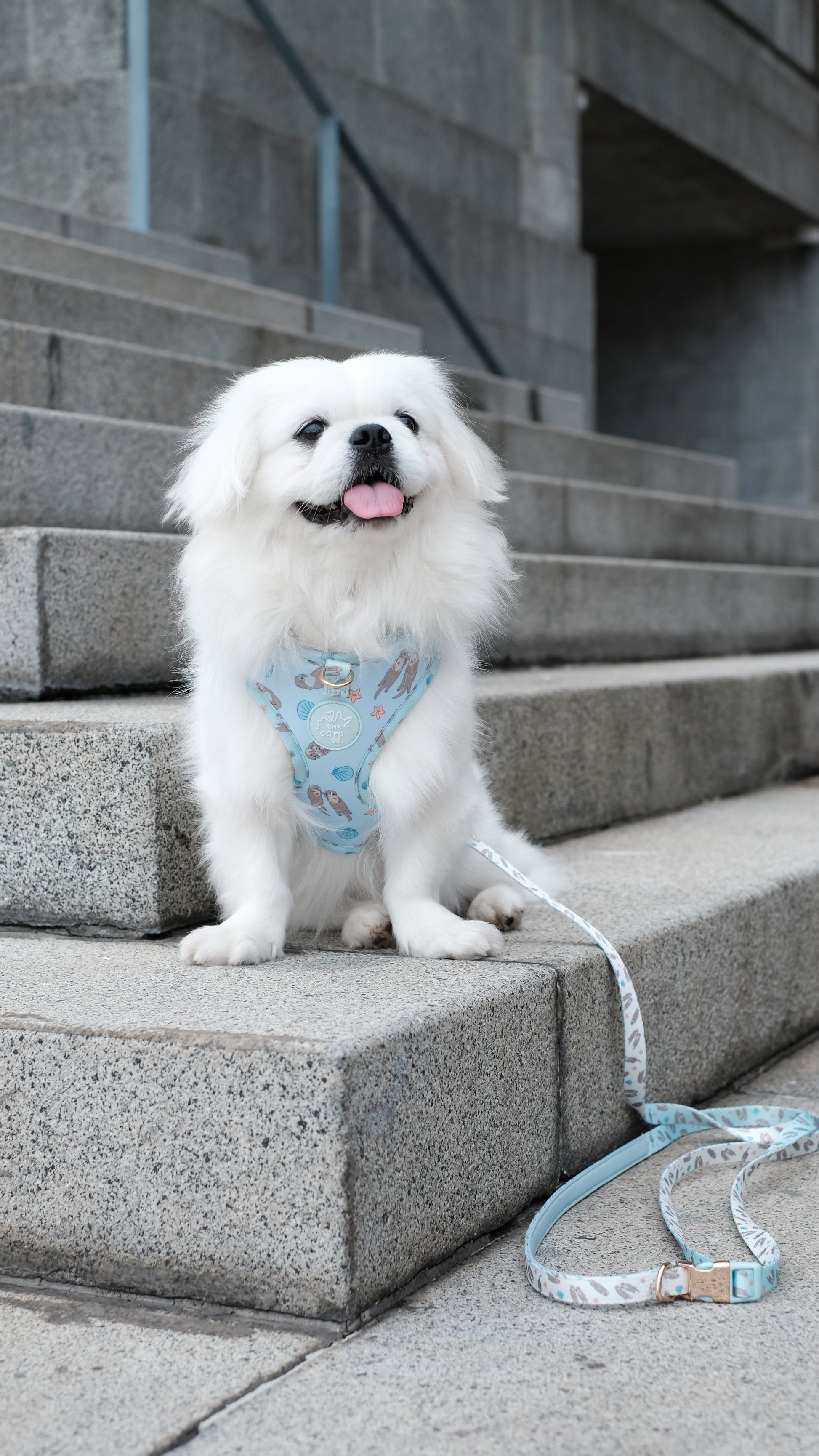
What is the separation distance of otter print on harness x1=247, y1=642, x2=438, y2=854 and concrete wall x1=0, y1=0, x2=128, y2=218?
211 inches

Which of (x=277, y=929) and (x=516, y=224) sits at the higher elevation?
(x=516, y=224)

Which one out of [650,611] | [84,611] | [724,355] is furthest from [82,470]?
[724,355]

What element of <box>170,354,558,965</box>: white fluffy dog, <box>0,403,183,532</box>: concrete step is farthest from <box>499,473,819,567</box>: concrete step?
<box>170,354,558,965</box>: white fluffy dog

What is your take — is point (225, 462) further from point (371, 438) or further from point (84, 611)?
point (84, 611)

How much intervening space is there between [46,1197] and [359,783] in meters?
0.79

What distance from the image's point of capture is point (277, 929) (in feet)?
8.03

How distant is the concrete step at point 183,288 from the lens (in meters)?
5.21

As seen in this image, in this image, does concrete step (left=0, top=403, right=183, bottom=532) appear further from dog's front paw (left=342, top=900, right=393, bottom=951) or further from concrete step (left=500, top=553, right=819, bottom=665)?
dog's front paw (left=342, top=900, right=393, bottom=951)

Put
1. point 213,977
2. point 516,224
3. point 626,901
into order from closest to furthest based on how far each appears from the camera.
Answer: point 213,977 < point 626,901 < point 516,224

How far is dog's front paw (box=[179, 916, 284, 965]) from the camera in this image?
2385 mm

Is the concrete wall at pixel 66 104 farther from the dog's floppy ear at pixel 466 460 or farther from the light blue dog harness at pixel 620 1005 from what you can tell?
the light blue dog harness at pixel 620 1005

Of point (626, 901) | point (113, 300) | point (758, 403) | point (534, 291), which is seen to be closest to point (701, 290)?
point (758, 403)

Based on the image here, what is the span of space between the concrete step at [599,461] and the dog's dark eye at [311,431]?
10.6ft

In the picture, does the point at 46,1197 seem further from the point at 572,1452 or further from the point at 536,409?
the point at 536,409
